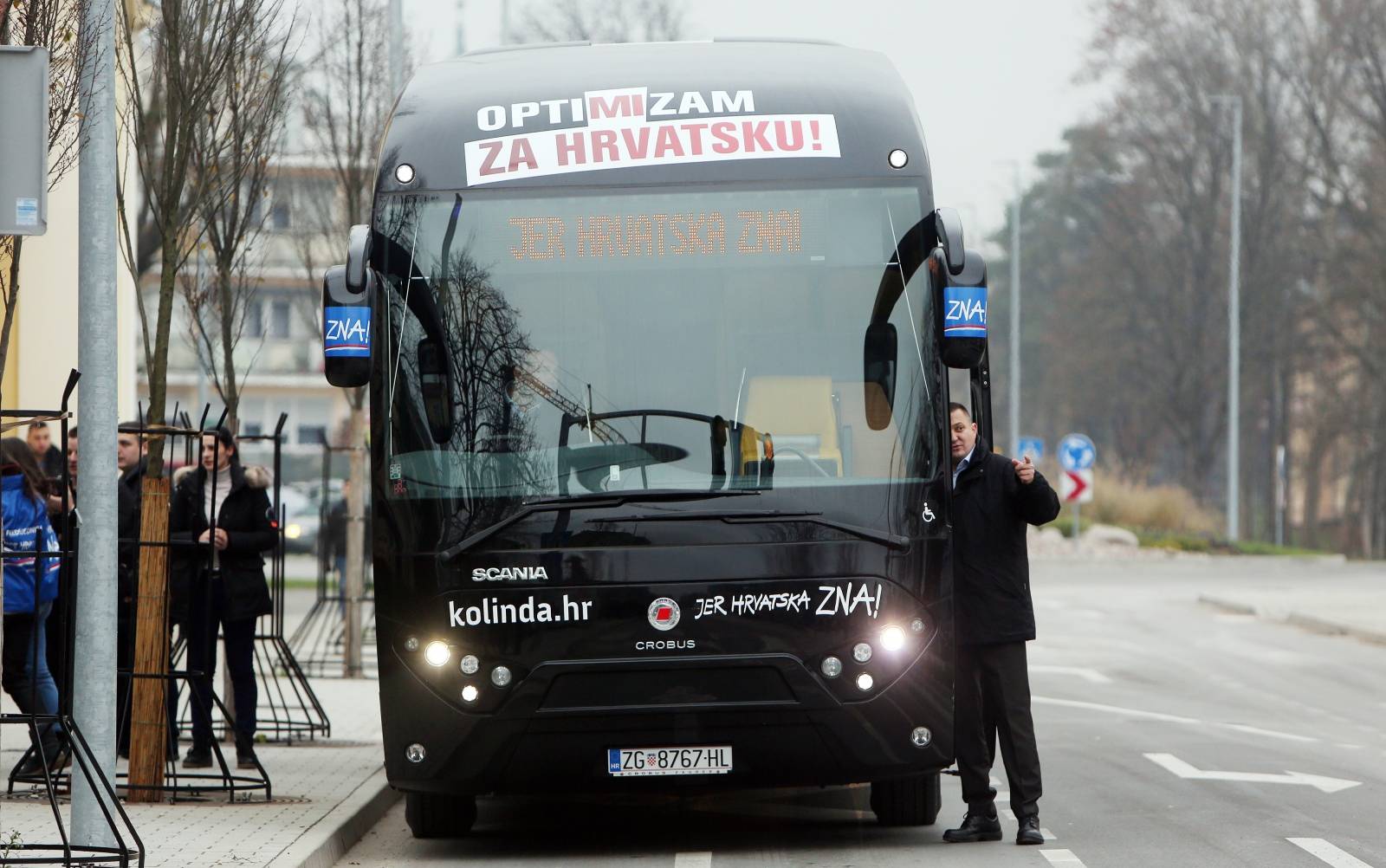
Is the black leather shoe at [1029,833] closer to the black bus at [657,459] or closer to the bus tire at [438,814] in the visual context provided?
the black bus at [657,459]

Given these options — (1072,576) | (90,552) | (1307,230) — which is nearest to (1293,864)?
(90,552)

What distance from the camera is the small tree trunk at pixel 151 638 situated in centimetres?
1012

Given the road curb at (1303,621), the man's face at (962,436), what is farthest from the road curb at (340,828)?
the road curb at (1303,621)

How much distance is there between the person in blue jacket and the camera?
9.66 metres

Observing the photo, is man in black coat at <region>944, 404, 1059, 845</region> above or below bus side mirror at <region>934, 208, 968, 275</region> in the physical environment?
below

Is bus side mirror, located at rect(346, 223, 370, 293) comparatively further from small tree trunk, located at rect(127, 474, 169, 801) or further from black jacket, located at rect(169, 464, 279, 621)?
black jacket, located at rect(169, 464, 279, 621)

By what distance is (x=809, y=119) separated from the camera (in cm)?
894

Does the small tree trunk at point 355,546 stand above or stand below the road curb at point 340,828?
above

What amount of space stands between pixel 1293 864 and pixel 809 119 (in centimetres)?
377

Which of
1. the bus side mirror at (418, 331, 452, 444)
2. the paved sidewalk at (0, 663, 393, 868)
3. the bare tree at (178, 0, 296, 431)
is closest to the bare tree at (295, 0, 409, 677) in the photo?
the bare tree at (178, 0, 296, 431)

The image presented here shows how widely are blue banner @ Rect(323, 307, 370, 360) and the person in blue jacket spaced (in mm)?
1861

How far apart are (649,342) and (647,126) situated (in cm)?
105

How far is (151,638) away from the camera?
1011cm

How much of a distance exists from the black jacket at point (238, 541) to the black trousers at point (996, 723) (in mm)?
4106
